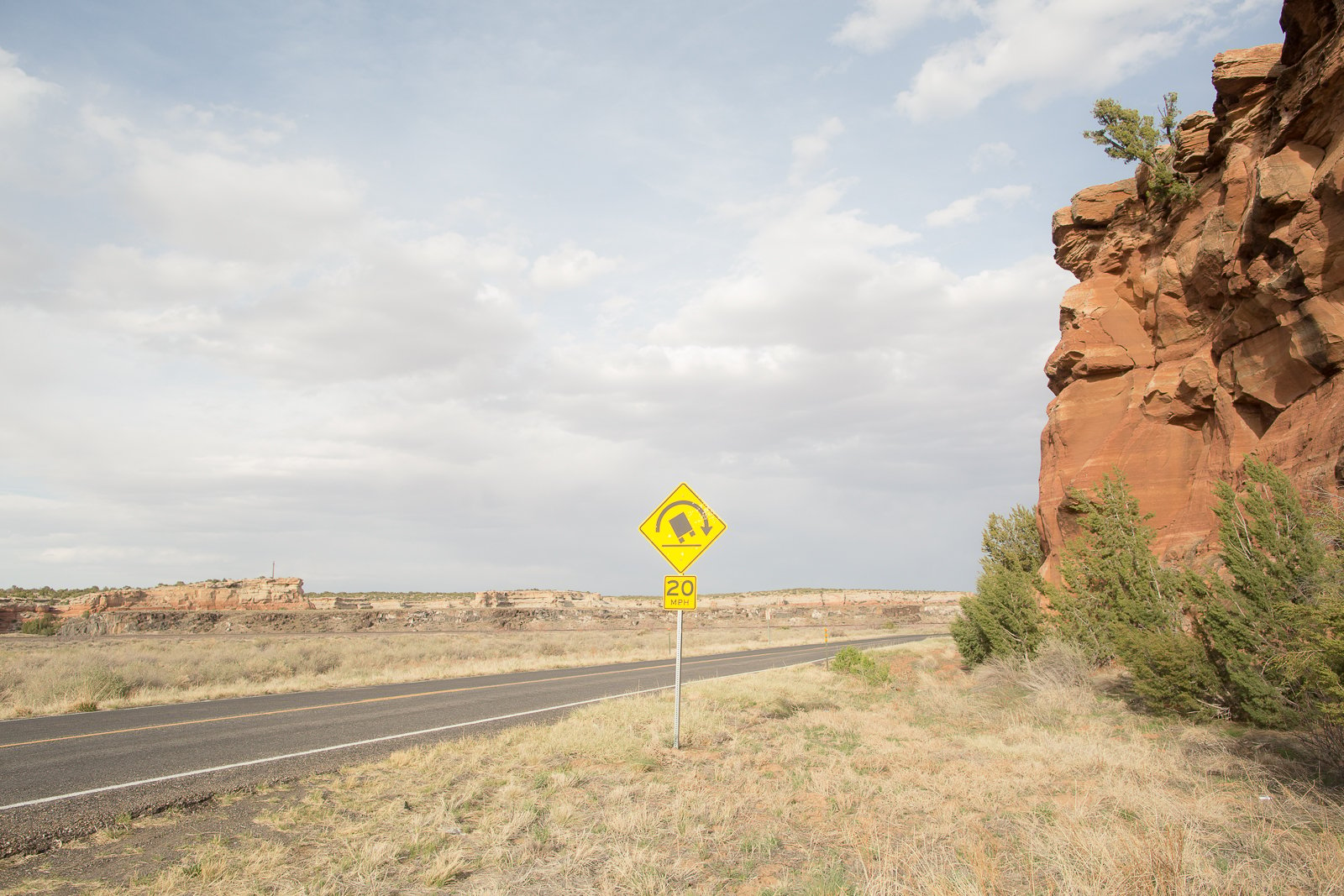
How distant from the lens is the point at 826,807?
7.16 metres

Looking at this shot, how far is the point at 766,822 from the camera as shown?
22.0ft

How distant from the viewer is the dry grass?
16.3 meters

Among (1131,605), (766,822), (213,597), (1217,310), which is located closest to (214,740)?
(766,822)

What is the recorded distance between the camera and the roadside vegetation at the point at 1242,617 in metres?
8.02

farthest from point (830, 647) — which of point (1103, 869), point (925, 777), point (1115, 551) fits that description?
point (1103, 869)

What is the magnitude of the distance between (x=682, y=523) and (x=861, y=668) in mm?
12001

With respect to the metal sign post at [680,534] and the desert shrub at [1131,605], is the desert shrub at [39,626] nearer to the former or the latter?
the metal sign post at [680,534]

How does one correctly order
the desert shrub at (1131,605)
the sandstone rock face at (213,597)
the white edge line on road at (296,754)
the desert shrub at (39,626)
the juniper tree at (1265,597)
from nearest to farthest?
the white edge line on road at (296,754)
the juniper tree at (1265,597)
the desert shrub at (1131,605)
the desert shrub at (39,626)
the sandstone rock face at (213,597)

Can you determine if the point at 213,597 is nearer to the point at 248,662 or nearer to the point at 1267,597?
the point at 248,662

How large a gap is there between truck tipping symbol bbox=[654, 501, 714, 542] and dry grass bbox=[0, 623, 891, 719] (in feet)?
43.0

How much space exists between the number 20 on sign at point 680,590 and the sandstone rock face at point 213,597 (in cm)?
5530

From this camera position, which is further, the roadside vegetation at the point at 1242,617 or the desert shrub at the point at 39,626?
the desert shrub at the point at 39,626

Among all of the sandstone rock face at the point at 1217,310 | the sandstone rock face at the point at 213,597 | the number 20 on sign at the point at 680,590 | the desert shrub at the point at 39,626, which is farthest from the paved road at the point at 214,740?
the sandstone rock face at the point at 213,597

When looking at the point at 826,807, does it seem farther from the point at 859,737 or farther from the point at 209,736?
the point at 209,736
